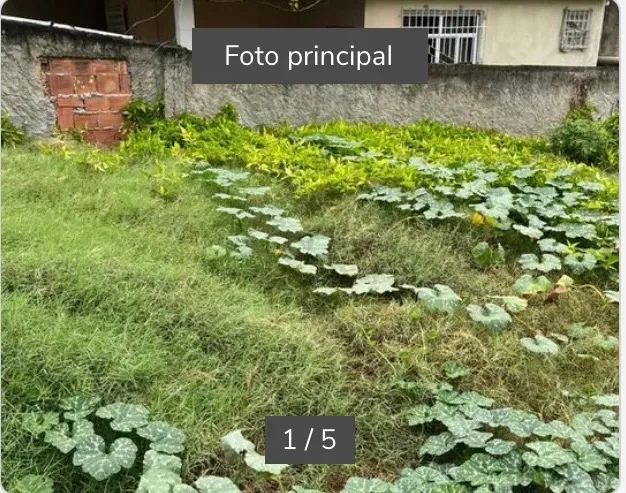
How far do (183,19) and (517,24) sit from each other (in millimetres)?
3902

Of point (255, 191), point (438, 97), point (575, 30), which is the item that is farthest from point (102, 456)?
point (575, 30)

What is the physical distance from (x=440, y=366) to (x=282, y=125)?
2.56 m

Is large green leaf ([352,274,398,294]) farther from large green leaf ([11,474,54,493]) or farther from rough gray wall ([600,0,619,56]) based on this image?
rough gray wall ([600,0,619,56])

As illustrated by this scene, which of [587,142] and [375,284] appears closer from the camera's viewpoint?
[375,284]

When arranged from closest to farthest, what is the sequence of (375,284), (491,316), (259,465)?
(259,465), (491,316), (375,284)

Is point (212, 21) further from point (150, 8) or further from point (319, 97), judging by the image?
point (319, 97)

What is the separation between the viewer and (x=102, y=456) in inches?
52.8

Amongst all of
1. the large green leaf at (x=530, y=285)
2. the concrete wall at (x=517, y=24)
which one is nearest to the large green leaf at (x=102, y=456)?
the large green leaf at (x=530, y=285)

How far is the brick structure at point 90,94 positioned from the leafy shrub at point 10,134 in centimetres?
22

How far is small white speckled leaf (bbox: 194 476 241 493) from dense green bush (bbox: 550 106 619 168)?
3.52 metres

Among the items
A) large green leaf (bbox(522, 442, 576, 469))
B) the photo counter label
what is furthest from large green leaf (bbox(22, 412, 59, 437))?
large green leaf (bbox(522, 442, 576, 469))

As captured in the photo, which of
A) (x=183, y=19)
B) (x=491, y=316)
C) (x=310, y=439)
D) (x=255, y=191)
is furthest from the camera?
(x=183, y=19)

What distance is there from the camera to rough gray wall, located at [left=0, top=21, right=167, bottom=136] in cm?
314

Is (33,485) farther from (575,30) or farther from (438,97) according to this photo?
(575,30)
